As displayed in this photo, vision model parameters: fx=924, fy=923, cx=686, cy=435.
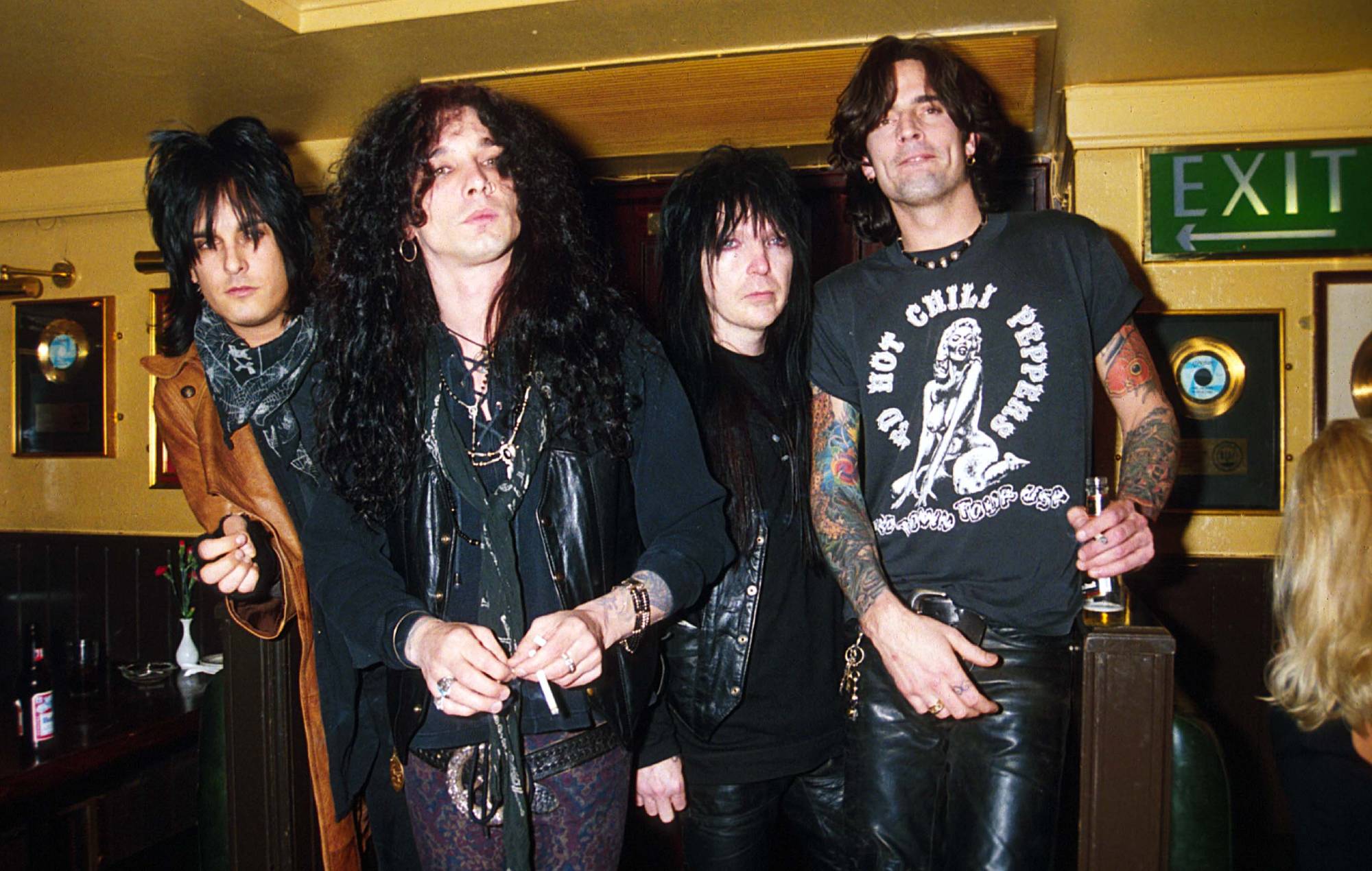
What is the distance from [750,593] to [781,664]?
152mm

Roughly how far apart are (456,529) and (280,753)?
831 millimetres

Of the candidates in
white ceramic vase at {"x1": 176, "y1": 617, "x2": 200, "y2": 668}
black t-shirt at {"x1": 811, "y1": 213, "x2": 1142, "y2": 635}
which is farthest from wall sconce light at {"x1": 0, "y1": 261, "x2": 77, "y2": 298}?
black t-shirt at {"x1": 811, "y1": 213, "x2": 1142, "y2": 635}

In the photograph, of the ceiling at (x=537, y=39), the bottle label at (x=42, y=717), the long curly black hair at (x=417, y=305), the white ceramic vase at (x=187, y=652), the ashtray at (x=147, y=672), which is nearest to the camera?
the long curly black hair at (x=417, y=305)

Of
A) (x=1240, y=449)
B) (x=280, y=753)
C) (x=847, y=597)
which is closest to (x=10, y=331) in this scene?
(x=280, y=753)

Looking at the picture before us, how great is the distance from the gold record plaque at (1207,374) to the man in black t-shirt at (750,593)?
6.66 ft

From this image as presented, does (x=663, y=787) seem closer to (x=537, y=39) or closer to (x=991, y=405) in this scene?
(x=991, y=405)

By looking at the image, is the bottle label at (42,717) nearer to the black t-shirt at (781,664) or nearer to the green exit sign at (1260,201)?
the black t-shirt at (781,664)

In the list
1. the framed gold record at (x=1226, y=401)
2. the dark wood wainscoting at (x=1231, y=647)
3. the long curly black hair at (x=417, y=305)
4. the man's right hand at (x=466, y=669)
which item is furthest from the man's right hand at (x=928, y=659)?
the framed gold record at (x=1226, y=401)

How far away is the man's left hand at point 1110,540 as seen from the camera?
1.47 m

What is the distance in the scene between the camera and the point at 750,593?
1.77 metres

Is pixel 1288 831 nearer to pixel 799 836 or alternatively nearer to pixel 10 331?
pixel 799 836

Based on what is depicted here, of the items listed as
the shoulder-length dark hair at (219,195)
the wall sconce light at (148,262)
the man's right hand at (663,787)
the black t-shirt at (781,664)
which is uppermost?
the wall sconce light at (148,262)

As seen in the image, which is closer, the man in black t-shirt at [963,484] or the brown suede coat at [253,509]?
the man in black t-shirt at [963,484]

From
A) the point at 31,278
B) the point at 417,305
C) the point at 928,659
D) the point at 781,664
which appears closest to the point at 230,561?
the point at 417,305
